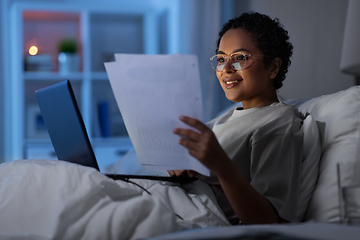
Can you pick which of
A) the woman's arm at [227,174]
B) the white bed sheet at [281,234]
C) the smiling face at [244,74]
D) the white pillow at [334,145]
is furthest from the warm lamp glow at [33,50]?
the white bed sheet at [281,234]

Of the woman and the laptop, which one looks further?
the laptop

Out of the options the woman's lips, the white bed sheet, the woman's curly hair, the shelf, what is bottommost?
the shelf

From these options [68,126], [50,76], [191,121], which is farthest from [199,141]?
[50,76]

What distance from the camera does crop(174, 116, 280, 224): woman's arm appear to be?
68 centimetres

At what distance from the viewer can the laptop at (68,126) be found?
0.93 meters

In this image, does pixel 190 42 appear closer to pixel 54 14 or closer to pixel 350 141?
pixel 54 14

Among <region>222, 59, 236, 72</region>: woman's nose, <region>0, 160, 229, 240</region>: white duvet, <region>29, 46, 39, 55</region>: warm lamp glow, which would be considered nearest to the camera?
<region>0, 160, 229, 240</region>: white duvet

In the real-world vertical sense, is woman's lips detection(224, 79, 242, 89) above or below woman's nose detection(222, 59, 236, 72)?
below

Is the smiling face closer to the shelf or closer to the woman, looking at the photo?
the woman

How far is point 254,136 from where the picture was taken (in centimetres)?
94

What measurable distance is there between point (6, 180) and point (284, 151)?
63 cm

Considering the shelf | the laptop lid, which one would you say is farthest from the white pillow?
the shelf

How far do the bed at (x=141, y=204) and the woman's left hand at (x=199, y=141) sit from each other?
11 centimetres

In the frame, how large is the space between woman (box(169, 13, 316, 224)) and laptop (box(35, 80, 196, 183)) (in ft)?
0.61
